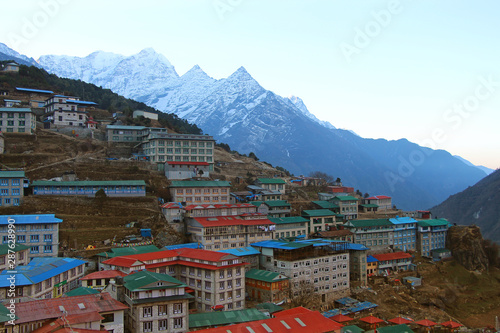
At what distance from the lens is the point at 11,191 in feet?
150

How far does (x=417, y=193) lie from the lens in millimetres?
192875

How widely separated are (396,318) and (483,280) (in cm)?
2831

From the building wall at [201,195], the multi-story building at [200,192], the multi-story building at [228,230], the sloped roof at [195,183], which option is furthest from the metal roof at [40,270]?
the sloped roof at [195,183]

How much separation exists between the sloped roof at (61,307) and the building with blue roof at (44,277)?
465 cm

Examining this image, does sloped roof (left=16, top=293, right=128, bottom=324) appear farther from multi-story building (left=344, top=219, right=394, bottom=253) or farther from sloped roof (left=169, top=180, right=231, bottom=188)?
multi-story building (left=344, top=219, right=394, bottom=253)

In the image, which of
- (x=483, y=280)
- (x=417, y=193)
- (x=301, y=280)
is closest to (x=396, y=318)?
(x=301, y=280)

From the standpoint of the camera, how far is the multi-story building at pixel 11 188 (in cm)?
4538

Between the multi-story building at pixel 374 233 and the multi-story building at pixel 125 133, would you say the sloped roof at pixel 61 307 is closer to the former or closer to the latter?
the multi-story building at pixel 374 233

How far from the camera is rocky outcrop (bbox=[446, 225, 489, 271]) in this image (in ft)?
222

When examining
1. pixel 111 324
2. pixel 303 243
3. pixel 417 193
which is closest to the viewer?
pixel 111 324

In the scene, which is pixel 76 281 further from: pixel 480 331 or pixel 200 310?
pixel 480 331

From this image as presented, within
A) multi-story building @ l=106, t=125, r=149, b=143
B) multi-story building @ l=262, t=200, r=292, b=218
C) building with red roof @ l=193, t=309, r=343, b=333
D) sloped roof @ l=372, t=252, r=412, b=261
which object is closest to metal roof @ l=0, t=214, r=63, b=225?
building with red roof @ l=193, t=309, r=343, b=333

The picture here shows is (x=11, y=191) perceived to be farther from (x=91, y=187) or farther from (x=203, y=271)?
(x=203, y=271)

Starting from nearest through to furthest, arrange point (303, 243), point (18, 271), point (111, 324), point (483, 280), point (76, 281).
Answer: point (111, 324), point (18, 271), point (76, 281), point (303, 243), point (483, 280)
